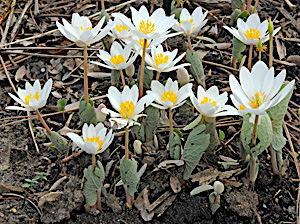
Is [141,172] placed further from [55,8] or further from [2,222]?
[55,8]

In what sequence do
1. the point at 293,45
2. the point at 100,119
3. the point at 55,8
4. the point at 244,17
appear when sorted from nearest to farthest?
the point at 100,119 → the point at 244,17 → the point at 293,45 → the point at 55,8

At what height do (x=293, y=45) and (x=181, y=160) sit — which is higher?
(x=293, y=45)

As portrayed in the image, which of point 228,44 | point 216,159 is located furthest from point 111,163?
point 228,44

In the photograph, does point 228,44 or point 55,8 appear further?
point 55,8

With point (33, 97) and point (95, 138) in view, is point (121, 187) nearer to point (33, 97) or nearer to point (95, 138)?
point (95, 138)

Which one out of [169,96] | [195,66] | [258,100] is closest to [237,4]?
[195,66]

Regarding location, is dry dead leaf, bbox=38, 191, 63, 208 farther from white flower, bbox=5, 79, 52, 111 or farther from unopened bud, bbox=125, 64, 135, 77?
unopened bud, bbox=125, 64, 135, 77
